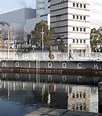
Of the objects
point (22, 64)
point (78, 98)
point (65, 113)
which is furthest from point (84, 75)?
point (65, 113)

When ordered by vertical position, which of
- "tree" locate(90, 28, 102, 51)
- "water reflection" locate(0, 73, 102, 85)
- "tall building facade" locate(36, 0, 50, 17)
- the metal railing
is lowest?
"water reflection" locate(0, 73, 102, 85)

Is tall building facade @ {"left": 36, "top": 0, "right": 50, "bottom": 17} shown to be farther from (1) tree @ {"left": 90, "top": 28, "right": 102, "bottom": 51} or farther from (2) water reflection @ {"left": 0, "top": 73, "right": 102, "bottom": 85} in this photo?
(2) water reflection @ {"left": 0, "top": 73, "right": 102, "bottom": 85}

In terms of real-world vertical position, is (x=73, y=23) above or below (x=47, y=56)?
above

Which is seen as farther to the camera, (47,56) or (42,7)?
(42,7)

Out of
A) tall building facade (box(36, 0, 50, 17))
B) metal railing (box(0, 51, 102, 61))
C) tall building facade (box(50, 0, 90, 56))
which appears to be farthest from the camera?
tall building facade (box(36, 0, 50, 17))

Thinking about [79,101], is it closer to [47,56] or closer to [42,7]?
[47,56]

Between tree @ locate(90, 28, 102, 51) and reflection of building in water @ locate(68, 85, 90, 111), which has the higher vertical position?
tree @ locate(90, 28, 102, 51)

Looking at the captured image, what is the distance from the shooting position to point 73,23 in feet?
382

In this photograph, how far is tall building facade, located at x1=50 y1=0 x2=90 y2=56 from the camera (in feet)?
376

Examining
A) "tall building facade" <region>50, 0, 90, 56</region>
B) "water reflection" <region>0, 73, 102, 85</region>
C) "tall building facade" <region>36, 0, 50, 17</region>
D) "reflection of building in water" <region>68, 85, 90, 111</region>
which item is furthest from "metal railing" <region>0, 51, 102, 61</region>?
"tall building facade" <region>36, 0, 50, 17</region>

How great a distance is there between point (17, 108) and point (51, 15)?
107028mm

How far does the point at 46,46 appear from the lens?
94.7m

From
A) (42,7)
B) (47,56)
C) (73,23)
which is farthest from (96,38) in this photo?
(47,56)

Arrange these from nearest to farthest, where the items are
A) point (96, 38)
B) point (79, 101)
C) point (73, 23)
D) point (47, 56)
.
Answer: point (79, 101), point (47, 56), point (96, 38), point (73, 23)
